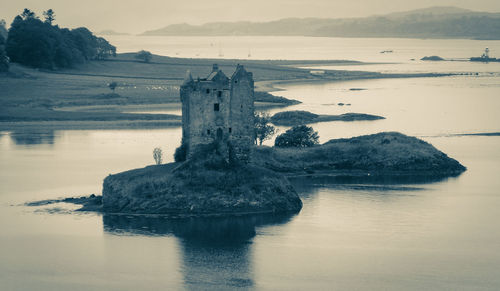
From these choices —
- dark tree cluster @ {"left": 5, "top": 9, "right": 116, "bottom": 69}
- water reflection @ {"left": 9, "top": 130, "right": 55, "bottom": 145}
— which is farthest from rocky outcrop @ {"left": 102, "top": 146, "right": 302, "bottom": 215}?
dark tree cluster @ {"left": 5, "top": 9, "right": 116, "bottom": 69}

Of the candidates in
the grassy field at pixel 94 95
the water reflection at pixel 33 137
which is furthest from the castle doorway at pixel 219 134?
the grassy field at pixel 94 95

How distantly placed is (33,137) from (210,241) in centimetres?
4990

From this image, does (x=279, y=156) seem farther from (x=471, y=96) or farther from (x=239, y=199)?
(x=471, y=96)

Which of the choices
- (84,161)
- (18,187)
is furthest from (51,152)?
(18,187)

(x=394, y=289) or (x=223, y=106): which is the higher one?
(x=223, y=106)

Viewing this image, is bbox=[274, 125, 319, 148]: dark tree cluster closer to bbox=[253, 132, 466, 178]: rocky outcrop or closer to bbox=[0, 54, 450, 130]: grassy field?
bbox=[253, 132, 466, 178]: rocky outcrop

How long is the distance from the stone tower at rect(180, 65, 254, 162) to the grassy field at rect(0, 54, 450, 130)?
45.8m

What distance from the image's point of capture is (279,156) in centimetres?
7650

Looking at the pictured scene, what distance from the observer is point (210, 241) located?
55.1 m

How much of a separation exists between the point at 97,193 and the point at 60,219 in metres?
7.47

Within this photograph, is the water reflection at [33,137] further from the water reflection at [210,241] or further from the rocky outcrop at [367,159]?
the water reflection at [210,241]

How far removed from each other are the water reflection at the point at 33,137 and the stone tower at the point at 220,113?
35876 mm

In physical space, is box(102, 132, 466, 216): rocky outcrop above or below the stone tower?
below

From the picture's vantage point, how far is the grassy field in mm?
111812
